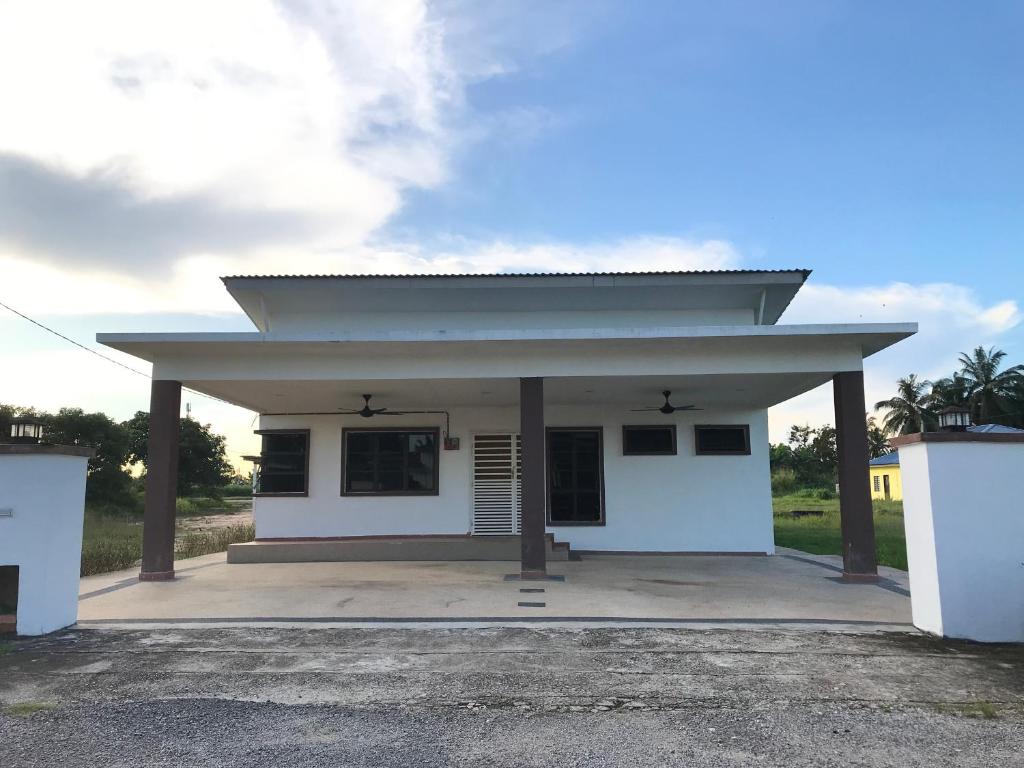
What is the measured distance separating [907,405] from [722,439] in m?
47.0

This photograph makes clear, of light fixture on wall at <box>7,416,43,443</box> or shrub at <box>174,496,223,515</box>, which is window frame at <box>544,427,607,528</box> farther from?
shrub at <box>174,496,223,515</box>

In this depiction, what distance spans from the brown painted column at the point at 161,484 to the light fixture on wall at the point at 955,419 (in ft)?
28.9

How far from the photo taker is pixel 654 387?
10094mm

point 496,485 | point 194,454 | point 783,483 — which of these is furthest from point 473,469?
point 783,483

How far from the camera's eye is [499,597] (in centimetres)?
731

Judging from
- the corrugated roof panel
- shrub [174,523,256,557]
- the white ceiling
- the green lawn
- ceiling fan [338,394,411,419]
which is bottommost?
the green lawn

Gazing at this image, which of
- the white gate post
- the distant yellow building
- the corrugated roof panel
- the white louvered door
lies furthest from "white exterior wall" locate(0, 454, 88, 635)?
the distant yellow building

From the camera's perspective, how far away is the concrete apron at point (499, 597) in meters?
6.16

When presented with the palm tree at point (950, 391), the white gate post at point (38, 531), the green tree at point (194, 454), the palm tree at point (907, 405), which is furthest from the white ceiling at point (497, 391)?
the palm tree at point (907, 405)

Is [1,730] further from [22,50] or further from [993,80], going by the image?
[993,80]

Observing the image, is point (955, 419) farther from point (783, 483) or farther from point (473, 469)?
point (783, 483)

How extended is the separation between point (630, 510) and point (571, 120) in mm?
6729

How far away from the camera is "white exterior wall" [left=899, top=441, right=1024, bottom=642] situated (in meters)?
5.36

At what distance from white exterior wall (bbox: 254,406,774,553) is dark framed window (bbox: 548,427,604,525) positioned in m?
0.13
